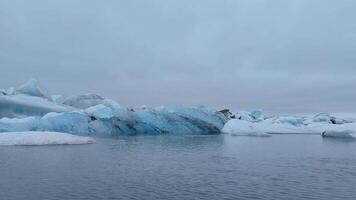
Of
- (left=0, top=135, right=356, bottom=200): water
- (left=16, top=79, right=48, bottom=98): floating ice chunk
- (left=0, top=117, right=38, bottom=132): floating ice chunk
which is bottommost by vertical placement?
(left=0, top=135, right=356, bottom=200): water

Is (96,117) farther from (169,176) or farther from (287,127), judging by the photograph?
(287,127)

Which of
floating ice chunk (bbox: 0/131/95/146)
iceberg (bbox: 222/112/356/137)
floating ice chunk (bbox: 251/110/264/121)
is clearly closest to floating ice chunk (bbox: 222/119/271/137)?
iceberg (bbox: 222/112/356/137)

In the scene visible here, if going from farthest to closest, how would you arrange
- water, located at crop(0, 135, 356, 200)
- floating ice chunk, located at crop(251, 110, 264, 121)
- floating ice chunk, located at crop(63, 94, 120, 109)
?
floating ice chunk, located at crop(251, 110, 264, 121), floating ice chunk, located at crop(63, 94, 120, 109), water, located at crop(0, 135, 356, 200)

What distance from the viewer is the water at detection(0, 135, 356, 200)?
11.7 m

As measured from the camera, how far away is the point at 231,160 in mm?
19906

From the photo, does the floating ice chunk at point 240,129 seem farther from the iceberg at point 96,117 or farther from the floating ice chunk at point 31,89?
the floating ice chunk at point 31,89

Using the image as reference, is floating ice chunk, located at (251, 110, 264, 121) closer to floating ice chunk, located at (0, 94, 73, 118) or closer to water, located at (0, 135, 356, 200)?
floating ice chunk, located at (0, 94, 73, 118)

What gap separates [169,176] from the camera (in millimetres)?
14633

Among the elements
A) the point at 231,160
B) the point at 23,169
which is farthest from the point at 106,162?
the point at 231,160

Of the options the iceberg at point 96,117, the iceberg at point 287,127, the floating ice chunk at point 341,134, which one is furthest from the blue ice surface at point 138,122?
the floating ice chunk at point 341,134

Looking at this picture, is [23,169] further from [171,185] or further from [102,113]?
[102,113]

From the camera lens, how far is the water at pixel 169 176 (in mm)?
11711

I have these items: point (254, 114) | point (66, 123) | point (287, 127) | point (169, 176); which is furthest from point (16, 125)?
point (254, 114)

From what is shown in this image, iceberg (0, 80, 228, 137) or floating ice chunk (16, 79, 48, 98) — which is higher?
floating ice chunk (16, 79, 48, 98)
